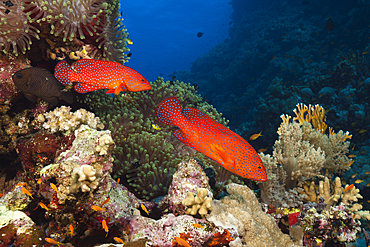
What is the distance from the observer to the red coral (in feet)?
5.97

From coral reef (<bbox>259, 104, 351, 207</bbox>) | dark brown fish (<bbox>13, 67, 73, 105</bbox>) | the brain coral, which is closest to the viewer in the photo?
dark brown fish (<bbox>13, 67, 73, 105</bbox>)

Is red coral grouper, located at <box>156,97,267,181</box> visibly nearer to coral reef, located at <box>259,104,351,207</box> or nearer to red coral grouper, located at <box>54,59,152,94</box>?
red coral grouper, located at <box>54,59,152,94</box>

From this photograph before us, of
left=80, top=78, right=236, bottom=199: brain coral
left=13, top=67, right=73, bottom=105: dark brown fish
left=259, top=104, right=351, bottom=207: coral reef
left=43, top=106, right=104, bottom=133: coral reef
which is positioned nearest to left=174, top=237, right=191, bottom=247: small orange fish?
left=80, top=78, right=236, bottom=199: brain coral

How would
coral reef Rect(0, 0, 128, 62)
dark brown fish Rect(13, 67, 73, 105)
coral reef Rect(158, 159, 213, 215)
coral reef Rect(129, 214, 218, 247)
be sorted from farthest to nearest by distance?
1. coral reef Rect(0, 0, 128, 62)
2. dark brown fish Rect(13, 67, 73, 105)
3. coral reef Rect(158, 159, 213, 215)
4. coral reef Rect(129, 214, 218, 247)

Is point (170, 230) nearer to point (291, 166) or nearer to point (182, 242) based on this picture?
point (182, 242)

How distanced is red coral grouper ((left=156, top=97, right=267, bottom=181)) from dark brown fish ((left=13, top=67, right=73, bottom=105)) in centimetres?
164

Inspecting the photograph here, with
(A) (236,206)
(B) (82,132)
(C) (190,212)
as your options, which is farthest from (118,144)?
(A) (236,206)

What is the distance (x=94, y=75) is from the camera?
8.93 ft

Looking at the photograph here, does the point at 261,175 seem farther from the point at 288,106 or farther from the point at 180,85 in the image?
the point at 288,106

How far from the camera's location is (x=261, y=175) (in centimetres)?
199

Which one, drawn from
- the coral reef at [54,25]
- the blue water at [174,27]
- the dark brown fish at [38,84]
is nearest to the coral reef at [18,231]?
the dark brown fish at [38,84]

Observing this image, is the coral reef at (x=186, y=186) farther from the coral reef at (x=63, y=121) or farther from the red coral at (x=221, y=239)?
the coral reef at (x=63, y=121)

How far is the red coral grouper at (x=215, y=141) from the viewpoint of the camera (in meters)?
2.00

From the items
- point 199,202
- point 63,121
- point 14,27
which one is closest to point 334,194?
point 199,202
